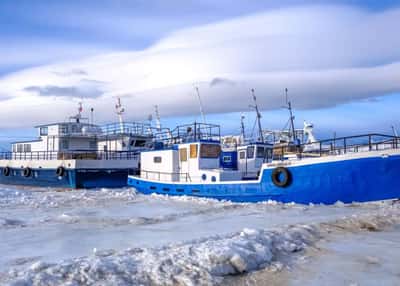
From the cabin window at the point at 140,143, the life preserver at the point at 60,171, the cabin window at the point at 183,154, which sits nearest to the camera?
the cabin window at the point at 183,154

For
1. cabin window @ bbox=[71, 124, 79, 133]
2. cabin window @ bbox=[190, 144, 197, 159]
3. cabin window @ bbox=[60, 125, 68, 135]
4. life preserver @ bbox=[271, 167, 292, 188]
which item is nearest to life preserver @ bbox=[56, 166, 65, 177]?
cabin window @ bbox=[60, 125, 68, 135]

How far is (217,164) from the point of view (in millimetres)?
23750

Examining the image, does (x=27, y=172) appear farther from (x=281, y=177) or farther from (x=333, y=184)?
(x=333, y=184)

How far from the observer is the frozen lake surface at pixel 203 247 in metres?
6.66

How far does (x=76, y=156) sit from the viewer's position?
1334 inches

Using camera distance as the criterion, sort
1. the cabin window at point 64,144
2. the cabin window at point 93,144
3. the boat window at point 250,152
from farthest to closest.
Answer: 1. the cabin window at point 93,144
2. the cabin window at point 64,144
3. the boat window at point 250,152

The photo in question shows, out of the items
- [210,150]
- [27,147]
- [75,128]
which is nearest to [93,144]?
[75,128]

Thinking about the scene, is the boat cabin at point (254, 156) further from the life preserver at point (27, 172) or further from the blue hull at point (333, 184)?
the life preserver at point (27, 172)

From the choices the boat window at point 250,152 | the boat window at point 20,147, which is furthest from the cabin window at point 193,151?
the boat window at point 20,147

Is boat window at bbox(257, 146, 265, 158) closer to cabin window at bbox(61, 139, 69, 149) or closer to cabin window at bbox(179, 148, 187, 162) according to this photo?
cabin window at bbox(179, 148, 187, 162)

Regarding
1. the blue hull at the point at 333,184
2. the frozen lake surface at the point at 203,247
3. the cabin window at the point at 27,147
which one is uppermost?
the cabin window at the point at 27,147

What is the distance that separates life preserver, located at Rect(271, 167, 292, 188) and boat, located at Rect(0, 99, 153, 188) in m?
15.8

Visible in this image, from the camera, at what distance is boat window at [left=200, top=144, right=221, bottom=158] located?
76.1ft

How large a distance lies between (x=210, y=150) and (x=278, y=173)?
5416mm
